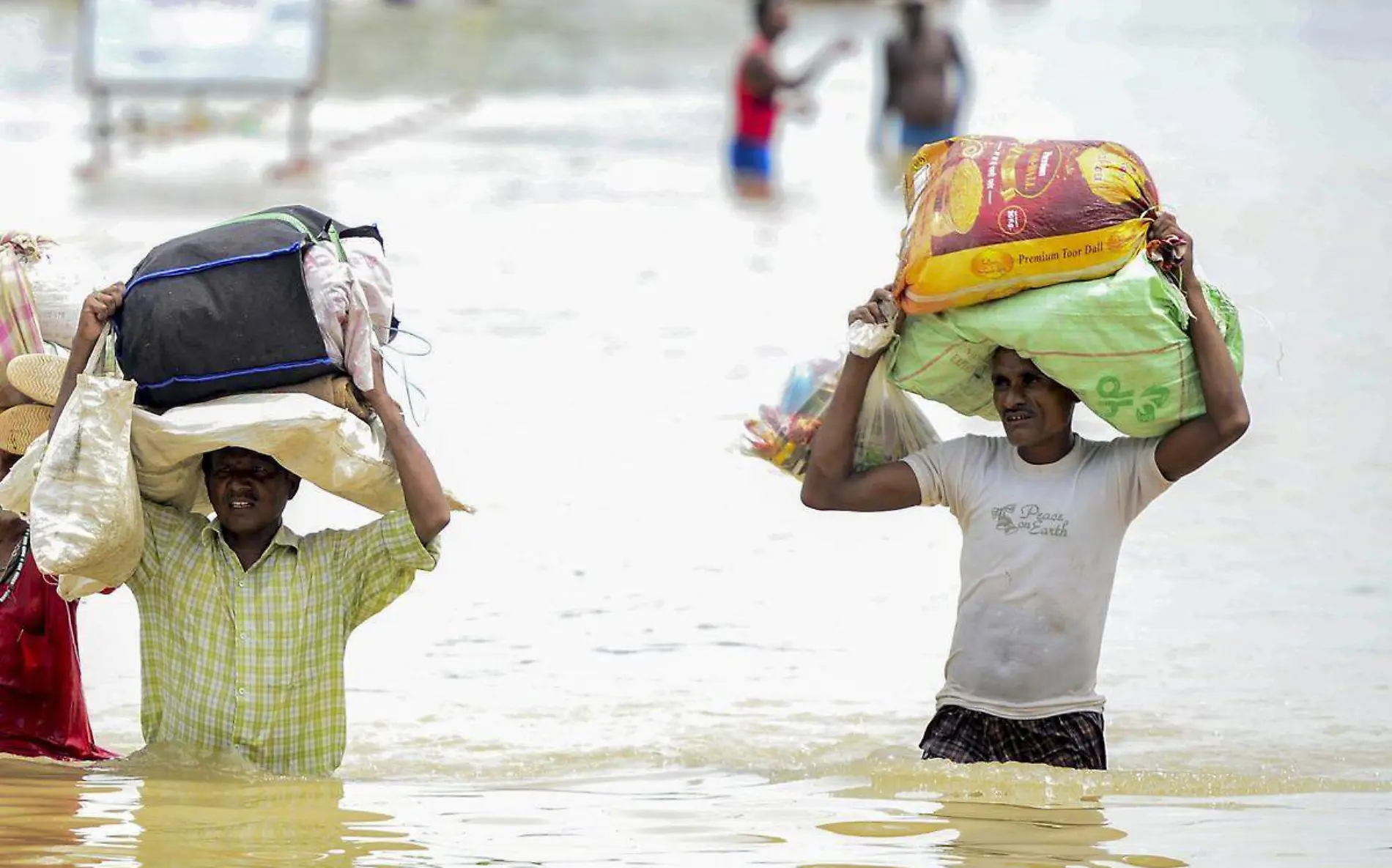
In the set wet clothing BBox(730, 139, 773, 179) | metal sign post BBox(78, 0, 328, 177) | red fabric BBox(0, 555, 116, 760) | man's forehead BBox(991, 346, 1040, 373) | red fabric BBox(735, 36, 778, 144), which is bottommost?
red fabric BBox(0, 555, 116, 760)

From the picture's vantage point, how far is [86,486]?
3840 millimetres

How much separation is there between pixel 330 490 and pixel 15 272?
28.9 inches

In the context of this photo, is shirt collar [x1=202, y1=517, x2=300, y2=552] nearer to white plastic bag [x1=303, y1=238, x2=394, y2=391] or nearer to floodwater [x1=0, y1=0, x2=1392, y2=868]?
white plastic bag [x1=303, y1=238, x2=394, y2=391]

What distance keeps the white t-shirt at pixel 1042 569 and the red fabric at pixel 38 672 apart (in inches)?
67.7

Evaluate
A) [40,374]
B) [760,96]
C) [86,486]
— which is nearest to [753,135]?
[760,96]

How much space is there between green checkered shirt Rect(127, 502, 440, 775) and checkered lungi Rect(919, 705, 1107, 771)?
3.53 ft

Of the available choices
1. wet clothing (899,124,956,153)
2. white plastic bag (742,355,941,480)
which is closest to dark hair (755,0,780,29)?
wet clothing (899,124,956,153)

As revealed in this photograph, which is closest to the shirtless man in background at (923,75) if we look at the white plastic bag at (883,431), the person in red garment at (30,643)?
the white plastic bag at (883,431)

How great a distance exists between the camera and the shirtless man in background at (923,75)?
1638 cm

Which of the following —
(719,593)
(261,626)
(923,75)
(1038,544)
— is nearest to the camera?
(261,626)

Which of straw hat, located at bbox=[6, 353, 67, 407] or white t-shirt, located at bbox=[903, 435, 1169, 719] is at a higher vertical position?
straw hat, located at bbox=[6, 353, 67, 407]

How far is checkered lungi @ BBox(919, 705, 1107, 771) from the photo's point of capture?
4.21 meters

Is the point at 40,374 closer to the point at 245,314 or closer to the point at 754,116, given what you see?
the point at 245,314

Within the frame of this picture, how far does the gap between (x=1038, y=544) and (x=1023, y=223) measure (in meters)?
0.60
